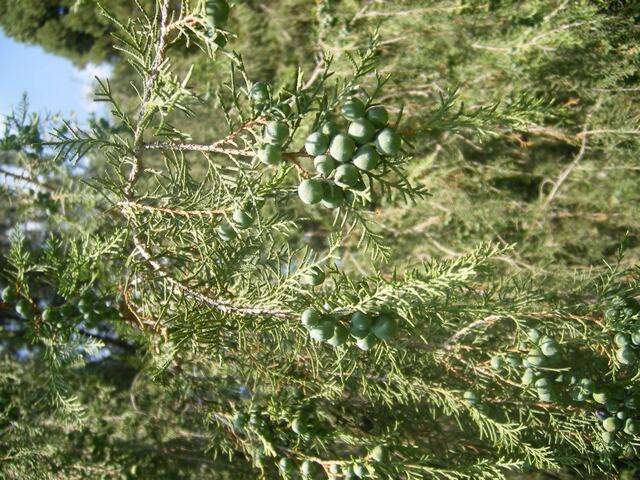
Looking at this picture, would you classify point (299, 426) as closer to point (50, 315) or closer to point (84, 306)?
point (84, 306)

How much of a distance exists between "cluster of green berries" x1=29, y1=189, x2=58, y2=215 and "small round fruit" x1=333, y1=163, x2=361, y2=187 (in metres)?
3.28

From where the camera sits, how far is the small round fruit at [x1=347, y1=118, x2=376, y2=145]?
4.45 feet

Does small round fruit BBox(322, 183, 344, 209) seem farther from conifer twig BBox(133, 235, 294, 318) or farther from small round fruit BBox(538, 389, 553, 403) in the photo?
small round fruit BBox(538, 389, 553, 403)

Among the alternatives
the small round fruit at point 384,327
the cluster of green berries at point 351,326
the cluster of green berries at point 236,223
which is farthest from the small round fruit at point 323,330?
the cluster of green berries at point 236,223

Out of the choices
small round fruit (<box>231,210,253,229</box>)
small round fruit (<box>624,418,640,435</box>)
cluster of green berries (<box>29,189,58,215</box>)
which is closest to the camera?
small round fruit (<box>231,210,253,229</box>)

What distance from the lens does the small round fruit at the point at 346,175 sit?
1.36 metres

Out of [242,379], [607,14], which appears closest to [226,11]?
[242,379]

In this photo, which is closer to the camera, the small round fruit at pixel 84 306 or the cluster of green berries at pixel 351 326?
the cluster of green berries at pixel 351 326

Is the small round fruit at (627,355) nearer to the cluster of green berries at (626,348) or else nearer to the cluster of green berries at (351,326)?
the cluster of green berries at (626,348)

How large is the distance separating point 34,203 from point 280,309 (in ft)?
9.37

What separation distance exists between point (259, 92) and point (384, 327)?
891mm

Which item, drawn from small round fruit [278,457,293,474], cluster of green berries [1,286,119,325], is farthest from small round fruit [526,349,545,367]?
cluster of green berries [1,286,119,325]

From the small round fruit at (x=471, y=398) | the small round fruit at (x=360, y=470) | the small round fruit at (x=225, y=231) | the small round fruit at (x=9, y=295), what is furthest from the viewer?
the small round fruit at (x=9, y=295)

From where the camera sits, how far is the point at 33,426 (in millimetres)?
3438
